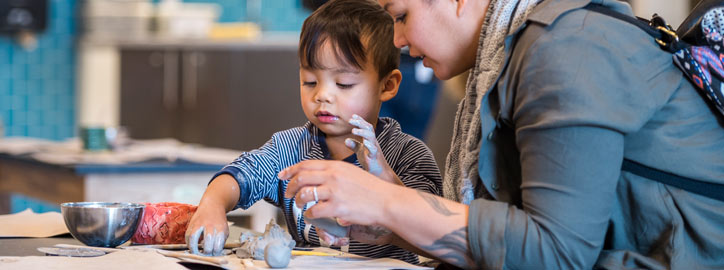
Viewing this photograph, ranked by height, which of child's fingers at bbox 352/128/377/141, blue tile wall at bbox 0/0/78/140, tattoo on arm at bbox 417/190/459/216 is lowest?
blue tile wall at bbox 0/0/78/140

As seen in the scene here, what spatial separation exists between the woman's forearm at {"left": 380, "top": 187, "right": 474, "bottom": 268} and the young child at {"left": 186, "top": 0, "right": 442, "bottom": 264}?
0.33 m

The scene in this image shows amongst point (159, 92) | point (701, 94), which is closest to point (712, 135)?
point (701, 94)

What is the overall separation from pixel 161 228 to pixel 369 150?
36 centimetres

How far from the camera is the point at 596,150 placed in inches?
37.0

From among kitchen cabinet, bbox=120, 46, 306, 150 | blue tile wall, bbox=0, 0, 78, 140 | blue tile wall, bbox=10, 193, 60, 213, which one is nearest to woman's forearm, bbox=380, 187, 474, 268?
blue tile wall, bbox=10, 193, 60, 213

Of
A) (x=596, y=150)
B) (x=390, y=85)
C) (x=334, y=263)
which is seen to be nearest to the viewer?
(x=596, y=150)

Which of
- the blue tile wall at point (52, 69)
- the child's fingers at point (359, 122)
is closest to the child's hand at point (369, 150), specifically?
the child's fingers at point (359, 122)

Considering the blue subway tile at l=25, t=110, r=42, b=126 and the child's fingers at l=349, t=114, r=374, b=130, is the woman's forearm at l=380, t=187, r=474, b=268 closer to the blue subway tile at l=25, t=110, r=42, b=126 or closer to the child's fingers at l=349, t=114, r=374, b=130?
the child's fingers at l=349, t=114, r=374, b=130

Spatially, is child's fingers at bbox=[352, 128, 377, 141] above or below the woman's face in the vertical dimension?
below

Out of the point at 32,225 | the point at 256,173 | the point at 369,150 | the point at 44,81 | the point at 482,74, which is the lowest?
the point at 44,81

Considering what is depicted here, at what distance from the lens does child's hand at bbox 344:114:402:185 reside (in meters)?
1.12

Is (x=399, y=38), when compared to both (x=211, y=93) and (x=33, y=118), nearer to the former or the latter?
(x=211, y=93)

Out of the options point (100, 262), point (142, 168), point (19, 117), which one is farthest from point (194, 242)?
point (19, 117)

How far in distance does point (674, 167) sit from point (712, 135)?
0.07 m
